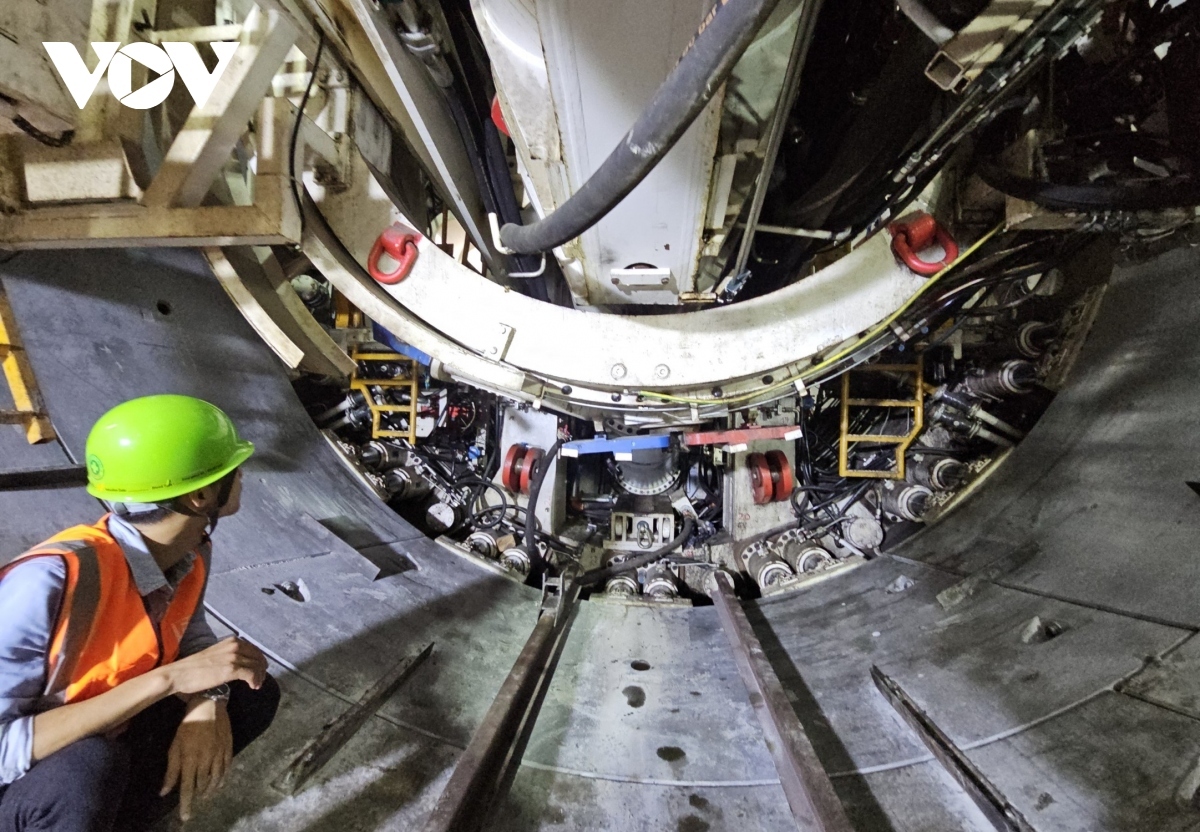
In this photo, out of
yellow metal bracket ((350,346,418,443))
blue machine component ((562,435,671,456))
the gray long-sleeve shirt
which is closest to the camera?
the gray long-sleeve shirt

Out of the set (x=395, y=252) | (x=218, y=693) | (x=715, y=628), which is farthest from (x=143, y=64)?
(x=715, y=628)

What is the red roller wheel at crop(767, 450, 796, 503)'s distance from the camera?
3002 mm

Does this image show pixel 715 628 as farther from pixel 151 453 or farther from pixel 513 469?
pixel 151 453

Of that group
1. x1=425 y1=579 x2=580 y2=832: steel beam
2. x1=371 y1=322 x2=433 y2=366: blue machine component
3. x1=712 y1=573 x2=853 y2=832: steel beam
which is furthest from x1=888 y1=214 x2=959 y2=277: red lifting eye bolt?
x1=425 y1=579 x2=580 y2=832: steel beam

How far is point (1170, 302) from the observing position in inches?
71.3

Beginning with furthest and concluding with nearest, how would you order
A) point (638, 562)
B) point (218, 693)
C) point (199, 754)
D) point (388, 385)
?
point (388, 385) < point (638, 562) < point (218, 693) < point (199, 754)

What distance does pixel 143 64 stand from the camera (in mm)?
1489

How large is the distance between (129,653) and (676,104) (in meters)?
→ 1.67

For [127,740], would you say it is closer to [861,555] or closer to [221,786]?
[221,786]

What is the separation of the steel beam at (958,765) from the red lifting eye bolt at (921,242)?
4.12ft

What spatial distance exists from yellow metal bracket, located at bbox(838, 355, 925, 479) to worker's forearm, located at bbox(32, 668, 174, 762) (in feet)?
9.20

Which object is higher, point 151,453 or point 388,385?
point 388,385

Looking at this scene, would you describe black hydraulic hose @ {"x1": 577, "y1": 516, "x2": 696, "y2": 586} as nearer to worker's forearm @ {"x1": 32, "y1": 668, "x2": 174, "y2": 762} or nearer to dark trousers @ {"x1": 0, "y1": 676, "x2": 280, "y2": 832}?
dark trousers @ {"x1": 0, "y1": 676, "x2": 280, "y2": 832}

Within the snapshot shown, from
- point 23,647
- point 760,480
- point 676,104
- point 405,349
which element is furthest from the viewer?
point 760,480
